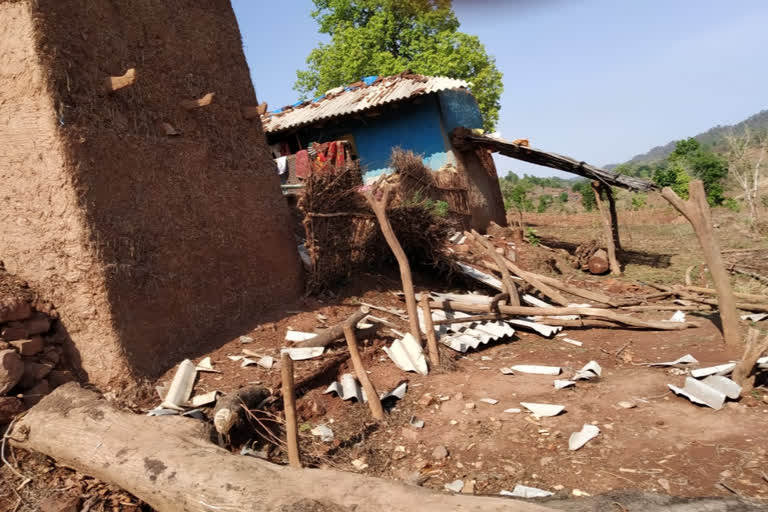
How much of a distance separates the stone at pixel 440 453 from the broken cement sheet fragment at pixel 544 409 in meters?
1.00

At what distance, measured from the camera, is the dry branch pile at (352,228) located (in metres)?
6.88

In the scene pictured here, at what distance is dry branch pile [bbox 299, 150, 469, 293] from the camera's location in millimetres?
6875

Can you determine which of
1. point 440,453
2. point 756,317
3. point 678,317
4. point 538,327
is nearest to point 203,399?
point 440,453

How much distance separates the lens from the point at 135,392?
450cm

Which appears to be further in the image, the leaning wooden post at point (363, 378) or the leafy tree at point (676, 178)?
the leafy tree at point (676, 178)

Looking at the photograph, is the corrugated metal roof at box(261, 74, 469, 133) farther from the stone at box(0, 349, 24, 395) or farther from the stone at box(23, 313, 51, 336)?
the stone at box(0, 349, 24, 395)

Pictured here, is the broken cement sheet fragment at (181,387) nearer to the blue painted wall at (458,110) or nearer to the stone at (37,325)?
the stone at (37,325)

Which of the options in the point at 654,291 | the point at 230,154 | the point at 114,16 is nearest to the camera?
the point at 114,16

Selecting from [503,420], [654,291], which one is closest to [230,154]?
[503,420]

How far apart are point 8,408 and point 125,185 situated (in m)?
2.09

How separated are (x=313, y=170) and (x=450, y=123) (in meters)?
7.82

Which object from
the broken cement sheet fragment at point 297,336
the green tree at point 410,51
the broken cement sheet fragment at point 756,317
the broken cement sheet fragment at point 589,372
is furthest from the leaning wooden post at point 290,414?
the green tree at point 410,51

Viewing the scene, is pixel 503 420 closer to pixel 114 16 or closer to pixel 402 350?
pixel 402 350

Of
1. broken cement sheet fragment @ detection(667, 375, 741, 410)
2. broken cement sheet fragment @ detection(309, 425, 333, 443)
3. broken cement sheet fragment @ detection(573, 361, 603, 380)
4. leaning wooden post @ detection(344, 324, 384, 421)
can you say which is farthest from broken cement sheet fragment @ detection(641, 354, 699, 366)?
broken cement sheet fragment @ detection(309, 425, 333, 443)
